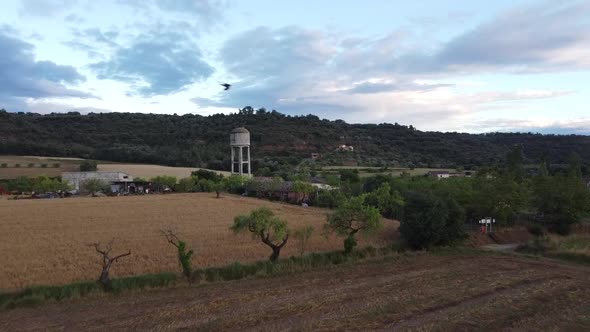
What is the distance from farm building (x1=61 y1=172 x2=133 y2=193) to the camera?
348 feet

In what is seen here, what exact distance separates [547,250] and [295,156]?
376 ft

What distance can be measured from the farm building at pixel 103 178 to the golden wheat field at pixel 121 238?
36.8 metres

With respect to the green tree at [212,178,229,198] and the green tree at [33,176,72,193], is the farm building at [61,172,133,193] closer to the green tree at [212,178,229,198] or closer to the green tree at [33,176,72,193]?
the green tree at [33,176,72,193]

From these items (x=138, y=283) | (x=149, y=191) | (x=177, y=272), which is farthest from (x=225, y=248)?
(x=149, y=191)

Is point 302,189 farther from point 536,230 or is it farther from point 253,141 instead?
point 253,141

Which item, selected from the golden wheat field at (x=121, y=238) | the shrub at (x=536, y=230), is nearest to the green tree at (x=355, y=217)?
the golden wheat field at (x=121, y=238)

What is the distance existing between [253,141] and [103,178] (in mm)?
62461

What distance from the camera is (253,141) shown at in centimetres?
16525

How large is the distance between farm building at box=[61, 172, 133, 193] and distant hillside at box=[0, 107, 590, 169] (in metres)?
25.3

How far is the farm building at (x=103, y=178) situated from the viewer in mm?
106056

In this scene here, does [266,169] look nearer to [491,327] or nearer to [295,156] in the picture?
[295,156]

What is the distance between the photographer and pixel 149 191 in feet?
355

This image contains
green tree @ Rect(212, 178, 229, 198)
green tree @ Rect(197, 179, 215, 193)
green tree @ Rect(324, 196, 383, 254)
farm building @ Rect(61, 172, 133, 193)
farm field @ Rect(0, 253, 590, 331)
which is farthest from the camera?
farm building @ Rect(61, 172, 133, 193)

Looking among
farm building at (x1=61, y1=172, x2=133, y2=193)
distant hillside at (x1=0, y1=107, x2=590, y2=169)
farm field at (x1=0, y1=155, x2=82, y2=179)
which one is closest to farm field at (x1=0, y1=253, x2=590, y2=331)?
farm building at (x1=61, y1=172, x2=133, y2=193)
